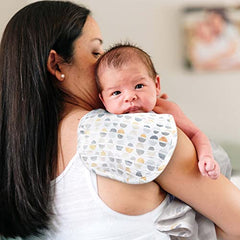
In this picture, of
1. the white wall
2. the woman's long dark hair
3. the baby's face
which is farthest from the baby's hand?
the white wall

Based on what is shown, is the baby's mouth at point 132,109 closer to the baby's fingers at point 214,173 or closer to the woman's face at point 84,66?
the woman's face at point 84,66

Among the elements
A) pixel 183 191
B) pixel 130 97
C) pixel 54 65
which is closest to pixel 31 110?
pixel 54 65

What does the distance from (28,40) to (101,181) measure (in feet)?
1.27

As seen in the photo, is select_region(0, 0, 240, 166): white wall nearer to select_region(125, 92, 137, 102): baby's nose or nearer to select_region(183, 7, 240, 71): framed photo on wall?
select_region(183, 7, 240, 71): framed photo on wall

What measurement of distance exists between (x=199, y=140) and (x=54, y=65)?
39 cm

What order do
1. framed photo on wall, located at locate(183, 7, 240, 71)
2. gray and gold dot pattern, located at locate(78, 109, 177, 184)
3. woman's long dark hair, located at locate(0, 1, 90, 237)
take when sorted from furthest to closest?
1. framed photo on wall, located at locate(183, 7, 240, 71)
2. woman's long dark hair, located at locate(0, 1, 90, 237)
3. gray and gold dot pattern, located at locate(78, 109, 177, 184)

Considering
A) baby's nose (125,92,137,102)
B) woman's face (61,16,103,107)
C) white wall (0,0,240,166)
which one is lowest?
white wall (0,0,240,166)

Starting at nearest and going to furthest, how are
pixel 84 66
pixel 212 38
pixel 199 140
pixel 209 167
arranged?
pixel 209 167
pixel 199 140
pixel 84 66
pixel 212 38

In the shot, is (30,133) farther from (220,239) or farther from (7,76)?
(220,239)

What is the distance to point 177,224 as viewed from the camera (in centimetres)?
90

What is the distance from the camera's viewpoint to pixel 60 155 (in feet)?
3.06

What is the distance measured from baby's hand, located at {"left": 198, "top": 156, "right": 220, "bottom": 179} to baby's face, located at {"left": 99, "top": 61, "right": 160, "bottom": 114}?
22 centimetres

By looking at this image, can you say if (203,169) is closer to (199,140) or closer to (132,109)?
(199,140)

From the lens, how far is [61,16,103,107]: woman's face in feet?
3.40
